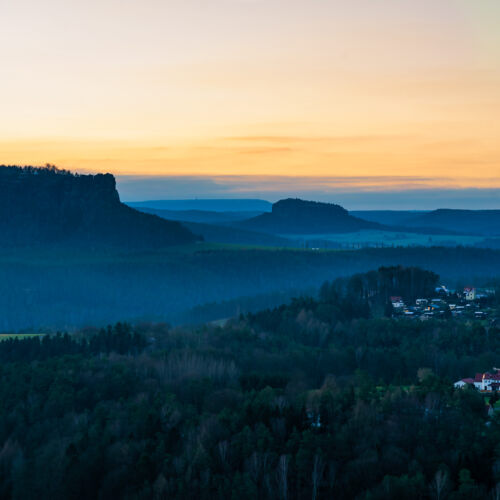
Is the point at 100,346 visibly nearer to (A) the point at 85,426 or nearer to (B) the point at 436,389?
(A) the point at 85,426

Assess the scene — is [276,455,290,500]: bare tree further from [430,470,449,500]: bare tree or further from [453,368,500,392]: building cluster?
[453,368,500,392]: building cluster

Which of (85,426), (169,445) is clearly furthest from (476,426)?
(85,426)

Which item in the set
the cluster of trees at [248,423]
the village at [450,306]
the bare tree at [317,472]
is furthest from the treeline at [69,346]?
the bare tree at [317,472]

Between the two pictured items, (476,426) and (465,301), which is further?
(465,301)

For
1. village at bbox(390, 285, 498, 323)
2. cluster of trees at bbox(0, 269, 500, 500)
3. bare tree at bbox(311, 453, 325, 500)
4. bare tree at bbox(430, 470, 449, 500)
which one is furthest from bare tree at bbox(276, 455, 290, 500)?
village at bbox(390, 285, 498, 323)

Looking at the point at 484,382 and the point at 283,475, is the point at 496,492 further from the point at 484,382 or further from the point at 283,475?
the point at 484,382

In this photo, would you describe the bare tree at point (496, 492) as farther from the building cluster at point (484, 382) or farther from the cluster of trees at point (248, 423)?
the building cluster at point (484, 382)
